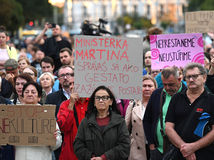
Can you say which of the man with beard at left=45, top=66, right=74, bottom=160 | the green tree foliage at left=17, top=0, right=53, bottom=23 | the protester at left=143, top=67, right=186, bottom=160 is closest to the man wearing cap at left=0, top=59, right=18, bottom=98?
the man with beard at left=45, top=66, right=74, bottom=160

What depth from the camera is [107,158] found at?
6930mm

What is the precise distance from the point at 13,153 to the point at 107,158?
122cm

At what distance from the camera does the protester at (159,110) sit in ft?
25.5

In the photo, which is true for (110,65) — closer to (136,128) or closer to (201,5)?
(136,128)

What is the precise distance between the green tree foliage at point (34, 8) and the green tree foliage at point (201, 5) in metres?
19.7

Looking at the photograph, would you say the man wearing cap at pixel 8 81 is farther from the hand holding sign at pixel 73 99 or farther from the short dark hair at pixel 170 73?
the short dark hair at pixel 170 73

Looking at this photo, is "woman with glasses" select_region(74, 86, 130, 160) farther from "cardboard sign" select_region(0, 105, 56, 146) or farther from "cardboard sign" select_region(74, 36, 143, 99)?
"cardboard sign" select_region(74, 36, 143, 99)

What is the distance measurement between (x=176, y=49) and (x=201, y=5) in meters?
66.0

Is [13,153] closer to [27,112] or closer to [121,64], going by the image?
[27,112]

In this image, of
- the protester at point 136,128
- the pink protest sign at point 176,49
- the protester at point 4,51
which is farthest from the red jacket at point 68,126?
the protester at point 4,51

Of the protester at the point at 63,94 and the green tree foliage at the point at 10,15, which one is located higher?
the green tree foliage at the point at 10,15

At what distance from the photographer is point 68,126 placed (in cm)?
776

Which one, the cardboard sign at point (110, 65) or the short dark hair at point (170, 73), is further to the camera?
the cardboard sign at point (110, 65)

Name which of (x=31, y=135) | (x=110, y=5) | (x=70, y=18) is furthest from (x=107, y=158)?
(x=110, y=5)
